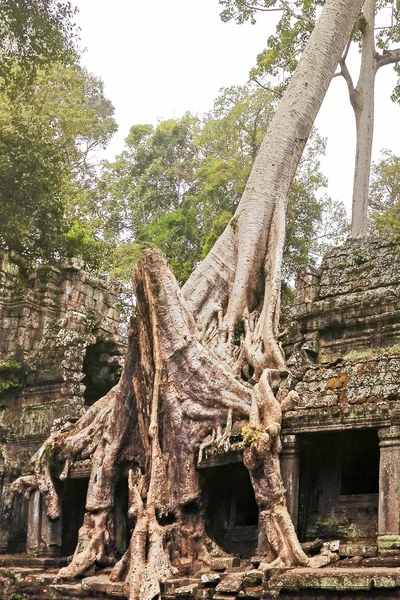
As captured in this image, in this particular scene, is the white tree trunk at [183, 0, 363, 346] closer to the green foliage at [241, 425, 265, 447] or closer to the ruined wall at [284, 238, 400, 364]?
the ruined wall at [284, 238, 400, 364]

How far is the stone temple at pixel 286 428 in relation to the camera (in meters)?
7.99

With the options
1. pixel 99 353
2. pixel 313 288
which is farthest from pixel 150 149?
pixel 313 288

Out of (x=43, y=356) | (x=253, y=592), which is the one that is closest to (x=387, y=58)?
(x=43, y=356)

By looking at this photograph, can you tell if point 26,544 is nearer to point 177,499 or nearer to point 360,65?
point 177,499

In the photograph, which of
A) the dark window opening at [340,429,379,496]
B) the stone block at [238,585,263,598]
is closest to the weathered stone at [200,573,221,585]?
the stone block at [238,585,263,598]

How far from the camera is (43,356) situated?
1318cm

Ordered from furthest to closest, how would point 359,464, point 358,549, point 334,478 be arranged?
point 359,464 < point 334,478 < point 358,549

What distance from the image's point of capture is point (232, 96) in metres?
27.5

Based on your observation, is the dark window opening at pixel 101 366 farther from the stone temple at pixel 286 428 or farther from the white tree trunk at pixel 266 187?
the white tree trunk at pixel 266 187

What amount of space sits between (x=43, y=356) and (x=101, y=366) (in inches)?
43.9

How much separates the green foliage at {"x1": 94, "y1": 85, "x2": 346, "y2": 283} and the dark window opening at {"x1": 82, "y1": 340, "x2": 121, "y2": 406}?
7.32 metres

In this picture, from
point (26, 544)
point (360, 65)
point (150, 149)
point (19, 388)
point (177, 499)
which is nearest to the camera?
point (177, 499)

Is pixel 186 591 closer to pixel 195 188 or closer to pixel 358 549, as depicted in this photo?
pixel 358 549

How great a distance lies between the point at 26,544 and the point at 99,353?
129 inches
